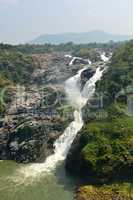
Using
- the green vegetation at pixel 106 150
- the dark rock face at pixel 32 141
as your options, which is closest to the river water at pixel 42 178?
the dark rock face at pixel 32 141

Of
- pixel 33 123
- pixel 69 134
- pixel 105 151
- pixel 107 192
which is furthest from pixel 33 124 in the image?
pixel 107 192

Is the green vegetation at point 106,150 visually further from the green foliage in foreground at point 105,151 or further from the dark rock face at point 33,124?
the dark rock face at point 33,124

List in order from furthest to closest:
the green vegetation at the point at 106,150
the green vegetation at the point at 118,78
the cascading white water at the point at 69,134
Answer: the green vegetation at the point at 118,78 → the cascading white water at the point at 69,134 → the green vegetation at the point at 106,150

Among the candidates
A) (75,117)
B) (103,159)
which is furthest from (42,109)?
(103,159)

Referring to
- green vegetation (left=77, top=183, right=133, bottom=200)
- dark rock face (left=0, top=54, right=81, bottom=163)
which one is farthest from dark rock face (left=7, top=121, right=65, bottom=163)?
green vegetation (left=77, top=183, right=133, bottom=200)

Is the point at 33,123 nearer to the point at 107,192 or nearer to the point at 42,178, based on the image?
the point at 42,178

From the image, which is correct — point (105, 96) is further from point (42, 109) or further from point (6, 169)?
point (6, 169)

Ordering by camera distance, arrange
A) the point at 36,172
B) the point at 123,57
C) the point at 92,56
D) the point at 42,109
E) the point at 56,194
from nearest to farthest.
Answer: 1. the point at 56,194
2. the point at 36,172
3. the point at 42,109
4. the point at 123,57
5. the point at 92,56

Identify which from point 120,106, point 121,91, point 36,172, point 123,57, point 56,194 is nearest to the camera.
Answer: point 56,194
